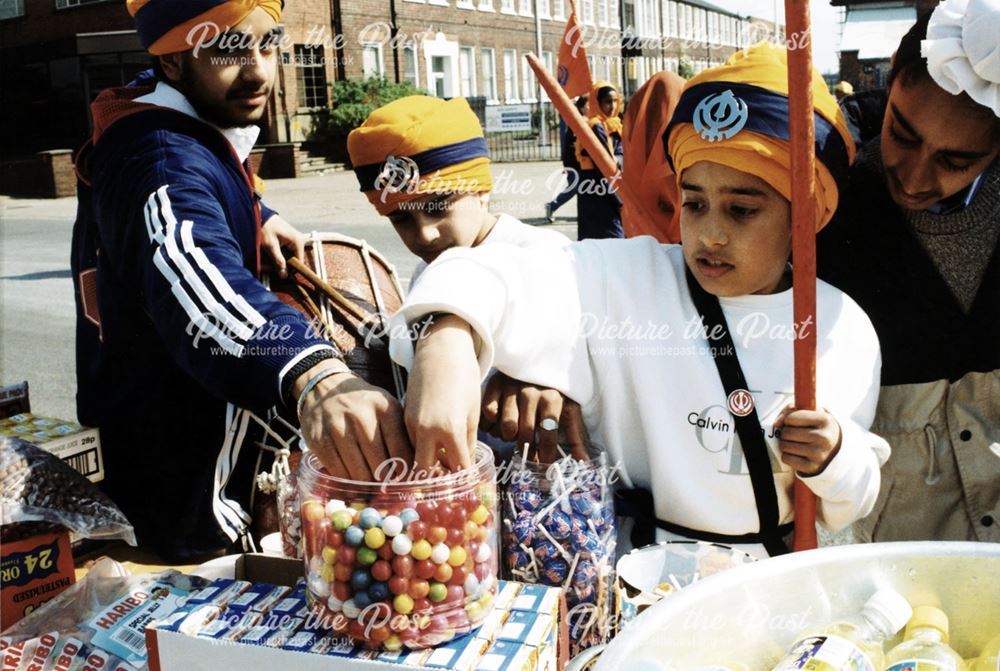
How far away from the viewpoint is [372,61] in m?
27.3

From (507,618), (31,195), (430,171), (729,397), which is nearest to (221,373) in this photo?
(507,618)

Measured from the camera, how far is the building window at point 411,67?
2763 centimetres

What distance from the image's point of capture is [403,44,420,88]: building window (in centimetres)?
2763

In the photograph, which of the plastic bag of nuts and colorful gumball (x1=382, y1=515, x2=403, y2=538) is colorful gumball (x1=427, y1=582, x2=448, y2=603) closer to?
colorful gumball (x1=382, y1=515, x2=403, y2=538)

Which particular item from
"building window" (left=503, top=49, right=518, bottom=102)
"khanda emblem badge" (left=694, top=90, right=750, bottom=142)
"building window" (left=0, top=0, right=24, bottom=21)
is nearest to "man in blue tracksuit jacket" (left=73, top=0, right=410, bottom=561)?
"khanda emblem badge" (left=694, top=90, right=750, bottom=142)

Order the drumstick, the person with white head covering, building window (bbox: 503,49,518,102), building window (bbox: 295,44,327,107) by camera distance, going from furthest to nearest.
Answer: building window (bbox: 503,49,518,102)
building window (bbox: 295,44,327,107)
the drumstick
the person with white head covering

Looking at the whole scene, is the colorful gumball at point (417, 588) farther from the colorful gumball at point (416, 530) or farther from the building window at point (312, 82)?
the building window at point (312, 82)

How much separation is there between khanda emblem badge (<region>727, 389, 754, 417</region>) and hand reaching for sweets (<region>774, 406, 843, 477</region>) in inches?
4.9

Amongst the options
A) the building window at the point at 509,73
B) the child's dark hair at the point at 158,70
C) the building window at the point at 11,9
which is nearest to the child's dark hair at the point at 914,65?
the child's dark hair at the point at 158,70

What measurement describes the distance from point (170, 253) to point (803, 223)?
39.9 inches

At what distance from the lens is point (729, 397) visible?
1.58 m

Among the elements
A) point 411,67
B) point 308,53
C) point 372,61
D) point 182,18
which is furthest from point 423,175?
point 411,67

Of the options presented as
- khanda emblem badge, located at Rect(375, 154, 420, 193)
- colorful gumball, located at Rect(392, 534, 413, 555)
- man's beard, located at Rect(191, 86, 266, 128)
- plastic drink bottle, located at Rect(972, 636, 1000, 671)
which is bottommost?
plastic drink bottle, located at Rect(972, 636, 1000, 671)

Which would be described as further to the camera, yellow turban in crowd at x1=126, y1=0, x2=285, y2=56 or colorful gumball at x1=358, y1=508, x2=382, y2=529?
yellow turban in crowd at x1=126, y1=0, x2=285, y2=56
